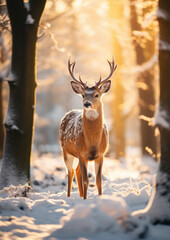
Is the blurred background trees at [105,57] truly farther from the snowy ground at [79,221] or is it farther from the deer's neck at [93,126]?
the snowy ground at [79,221]

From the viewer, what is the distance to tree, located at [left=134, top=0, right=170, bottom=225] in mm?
4254

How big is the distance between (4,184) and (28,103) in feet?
5.71

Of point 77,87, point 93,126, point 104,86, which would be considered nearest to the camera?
point 93,126

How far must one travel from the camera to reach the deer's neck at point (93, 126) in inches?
254

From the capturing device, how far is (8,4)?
6.97m

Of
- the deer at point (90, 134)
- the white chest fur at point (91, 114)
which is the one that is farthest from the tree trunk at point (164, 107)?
the white chest fur at point (91, 114)

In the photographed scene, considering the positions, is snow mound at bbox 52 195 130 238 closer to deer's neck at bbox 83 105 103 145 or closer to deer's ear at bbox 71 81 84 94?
deer's neck at bbox 83 105 103 145

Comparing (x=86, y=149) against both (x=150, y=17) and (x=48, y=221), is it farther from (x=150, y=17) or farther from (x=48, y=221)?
(x=150, y=17)

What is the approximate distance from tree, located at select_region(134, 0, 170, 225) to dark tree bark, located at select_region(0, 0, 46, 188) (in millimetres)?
3340

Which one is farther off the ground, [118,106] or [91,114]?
[118,106]

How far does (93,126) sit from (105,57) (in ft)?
64.8

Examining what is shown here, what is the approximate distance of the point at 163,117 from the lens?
4.41 meters

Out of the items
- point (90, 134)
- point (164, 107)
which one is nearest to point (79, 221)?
point (164, 107)

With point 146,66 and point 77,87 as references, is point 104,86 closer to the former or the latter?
point 77,87
